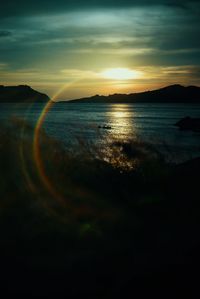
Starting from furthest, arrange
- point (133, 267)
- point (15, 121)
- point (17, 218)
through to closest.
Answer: point (15, 121), point (17, 218), point (133, 267)

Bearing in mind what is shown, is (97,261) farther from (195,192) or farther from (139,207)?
(195,192)

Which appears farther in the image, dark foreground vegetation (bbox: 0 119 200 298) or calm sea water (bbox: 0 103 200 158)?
calm sea water (bbox: 0 103 200 158)

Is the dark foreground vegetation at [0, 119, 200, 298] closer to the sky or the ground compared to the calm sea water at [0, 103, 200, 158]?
closer to the sky

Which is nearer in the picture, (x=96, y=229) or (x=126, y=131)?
(x=96, y=229)

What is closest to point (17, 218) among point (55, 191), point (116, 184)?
point (55, 191)

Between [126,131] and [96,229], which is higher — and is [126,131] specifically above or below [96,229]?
below

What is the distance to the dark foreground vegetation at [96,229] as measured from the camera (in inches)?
167

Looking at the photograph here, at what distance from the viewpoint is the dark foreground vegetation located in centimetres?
425

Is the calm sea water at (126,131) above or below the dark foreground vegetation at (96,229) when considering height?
below

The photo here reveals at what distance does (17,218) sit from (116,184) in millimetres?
2869

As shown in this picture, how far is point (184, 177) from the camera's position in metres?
8.51

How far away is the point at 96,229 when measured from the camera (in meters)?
5.92

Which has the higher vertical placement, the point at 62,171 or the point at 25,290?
the point at 62,171

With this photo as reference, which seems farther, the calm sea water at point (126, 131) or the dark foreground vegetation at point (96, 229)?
the calm sea water at point (126, 131)
